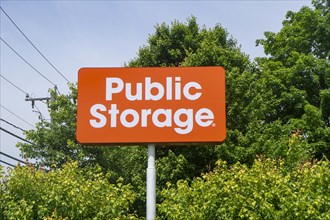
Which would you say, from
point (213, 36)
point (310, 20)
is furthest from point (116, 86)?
point (310, 20)

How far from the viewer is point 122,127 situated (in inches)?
464

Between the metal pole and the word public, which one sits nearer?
the metal pole

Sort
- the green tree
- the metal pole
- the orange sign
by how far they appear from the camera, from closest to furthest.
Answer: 1. the metal pole
2. the orange sign
3. the green tree

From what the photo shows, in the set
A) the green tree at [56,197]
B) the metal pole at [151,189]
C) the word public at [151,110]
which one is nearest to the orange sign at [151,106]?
the word public at [151,110]

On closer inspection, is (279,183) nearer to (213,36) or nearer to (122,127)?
(122,127)

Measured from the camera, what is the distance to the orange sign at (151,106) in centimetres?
1174

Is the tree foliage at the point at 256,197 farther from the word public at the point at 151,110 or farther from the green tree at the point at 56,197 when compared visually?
the word public at the point at 151,110

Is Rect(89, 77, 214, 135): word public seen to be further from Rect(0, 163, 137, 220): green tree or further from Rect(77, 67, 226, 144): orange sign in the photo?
Rect(0, 163, 137, 220): green tree

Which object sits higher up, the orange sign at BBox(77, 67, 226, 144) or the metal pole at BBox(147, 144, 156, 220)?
the orange sign at BBox(77, 67, 226, 144)

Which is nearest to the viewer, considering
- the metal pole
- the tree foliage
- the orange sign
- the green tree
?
the metal pole

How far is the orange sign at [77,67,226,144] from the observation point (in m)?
11.7

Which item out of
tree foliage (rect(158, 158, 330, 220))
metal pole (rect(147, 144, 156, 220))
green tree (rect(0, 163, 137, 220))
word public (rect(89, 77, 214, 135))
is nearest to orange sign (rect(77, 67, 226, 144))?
word public (rect(89, 77, 214, 135))

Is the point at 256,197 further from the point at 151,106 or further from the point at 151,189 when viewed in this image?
the point at 151,106

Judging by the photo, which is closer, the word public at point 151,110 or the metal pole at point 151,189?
the metal pole at point 151,189
